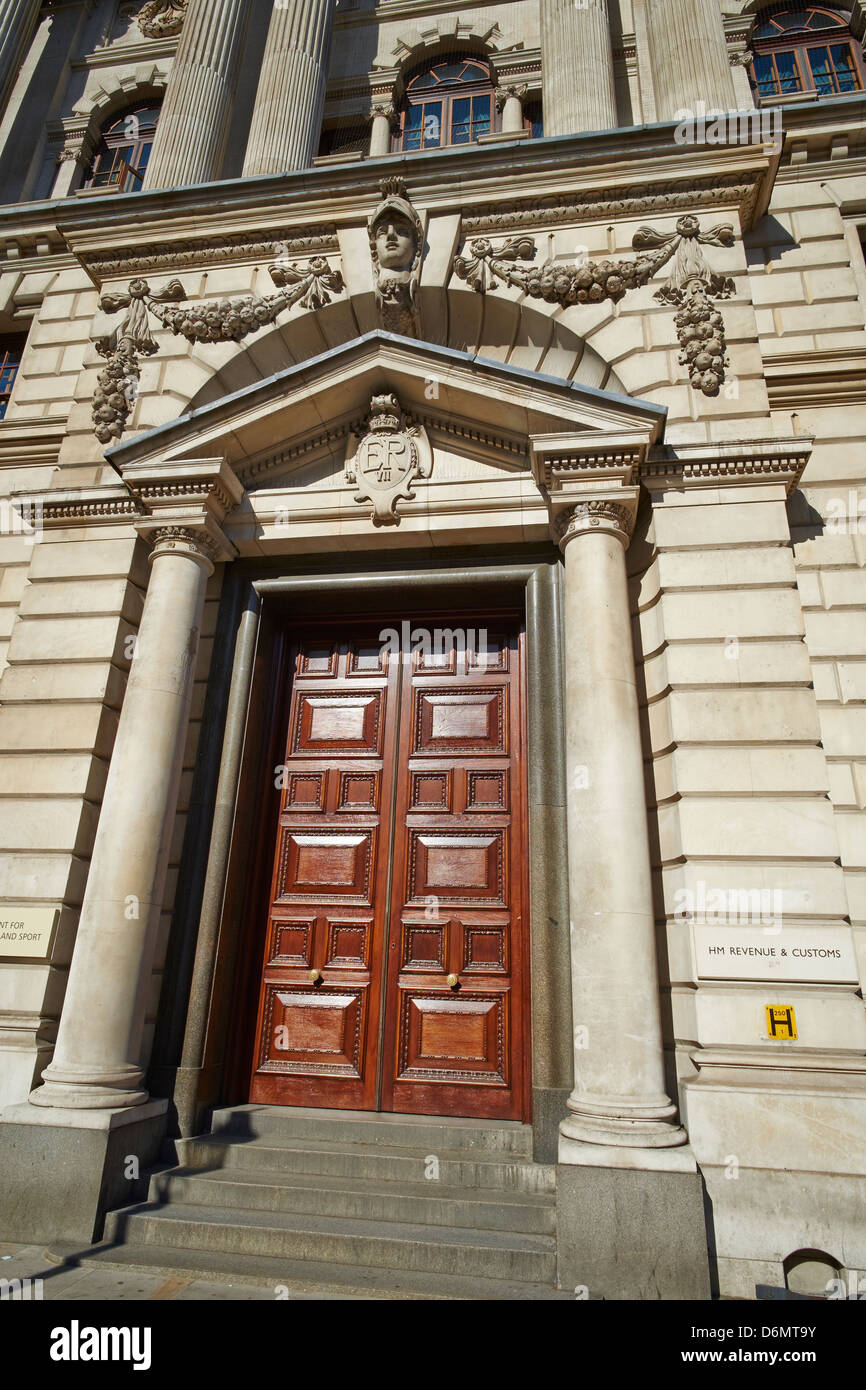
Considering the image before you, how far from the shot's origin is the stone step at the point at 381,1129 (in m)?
6.80

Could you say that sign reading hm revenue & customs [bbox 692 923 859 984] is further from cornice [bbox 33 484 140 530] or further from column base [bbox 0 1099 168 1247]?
cornice [bbox 33 484 140 530]

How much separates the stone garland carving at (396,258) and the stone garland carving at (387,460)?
141 cm

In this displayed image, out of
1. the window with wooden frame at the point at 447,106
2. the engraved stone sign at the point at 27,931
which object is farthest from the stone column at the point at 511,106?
the engraved stone sign at the point at 27,931

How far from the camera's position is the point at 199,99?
1306cm

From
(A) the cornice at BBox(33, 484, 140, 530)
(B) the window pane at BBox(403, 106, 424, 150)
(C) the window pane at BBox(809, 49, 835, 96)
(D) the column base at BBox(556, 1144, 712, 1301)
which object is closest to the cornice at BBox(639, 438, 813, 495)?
(A) the cornice at BBox(33, 484, 140, 530)

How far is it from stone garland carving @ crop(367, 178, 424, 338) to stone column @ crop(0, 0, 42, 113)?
39.8 feet

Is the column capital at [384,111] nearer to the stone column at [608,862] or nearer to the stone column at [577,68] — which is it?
the stone column at [577,68]

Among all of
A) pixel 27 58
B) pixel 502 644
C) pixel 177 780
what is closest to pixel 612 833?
pixel 502 644

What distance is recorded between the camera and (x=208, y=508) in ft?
27.6

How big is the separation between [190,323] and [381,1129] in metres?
9.80

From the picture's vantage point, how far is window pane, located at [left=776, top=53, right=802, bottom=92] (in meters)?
12.8

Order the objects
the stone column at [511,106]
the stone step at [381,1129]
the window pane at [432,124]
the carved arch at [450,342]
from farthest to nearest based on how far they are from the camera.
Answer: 1. the window pane at [432,124]
2. the stone column at [511,106]
3. the carved arch at [450,342]
4. the stone step at [381,1129]

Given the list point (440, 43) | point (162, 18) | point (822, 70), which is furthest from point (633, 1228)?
point (162, 18)
